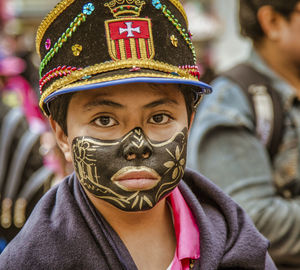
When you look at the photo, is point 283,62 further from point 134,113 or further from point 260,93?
point 134,113

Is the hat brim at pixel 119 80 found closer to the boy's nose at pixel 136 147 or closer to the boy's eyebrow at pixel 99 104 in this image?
the boy's eyebrow at pixel 99 104

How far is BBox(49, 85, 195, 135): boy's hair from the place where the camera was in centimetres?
170

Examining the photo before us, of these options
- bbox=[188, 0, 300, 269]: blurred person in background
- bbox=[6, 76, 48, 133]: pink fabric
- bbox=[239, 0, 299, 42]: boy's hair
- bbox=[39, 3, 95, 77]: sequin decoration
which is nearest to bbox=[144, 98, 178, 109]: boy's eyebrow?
bbox=[39, 3, 95, 77]: sequin decoration

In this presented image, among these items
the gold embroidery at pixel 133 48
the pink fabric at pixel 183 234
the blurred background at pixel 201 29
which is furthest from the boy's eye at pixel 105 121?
the blurred background at pixel 201 29

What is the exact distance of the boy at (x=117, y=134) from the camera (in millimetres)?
1596

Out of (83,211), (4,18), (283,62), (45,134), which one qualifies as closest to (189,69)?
(83,211)

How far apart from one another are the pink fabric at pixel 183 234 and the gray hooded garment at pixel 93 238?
3 centimetres

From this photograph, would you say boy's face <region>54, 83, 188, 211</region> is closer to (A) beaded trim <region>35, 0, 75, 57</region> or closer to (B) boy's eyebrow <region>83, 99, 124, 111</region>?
(B) boy's eyebrow <region>83, 99, 124, 111</region>

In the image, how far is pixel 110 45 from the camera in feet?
5.27

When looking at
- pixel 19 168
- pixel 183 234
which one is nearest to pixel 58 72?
pixel 183 234

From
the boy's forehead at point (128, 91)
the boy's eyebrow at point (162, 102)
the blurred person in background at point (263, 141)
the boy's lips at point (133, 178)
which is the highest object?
the boy's forehead at point (128, 91)

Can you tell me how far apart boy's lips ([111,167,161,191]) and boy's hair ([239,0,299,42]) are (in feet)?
4.87

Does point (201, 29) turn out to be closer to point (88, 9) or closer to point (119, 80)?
point (88, 9)

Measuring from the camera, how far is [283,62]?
279 centimetres
